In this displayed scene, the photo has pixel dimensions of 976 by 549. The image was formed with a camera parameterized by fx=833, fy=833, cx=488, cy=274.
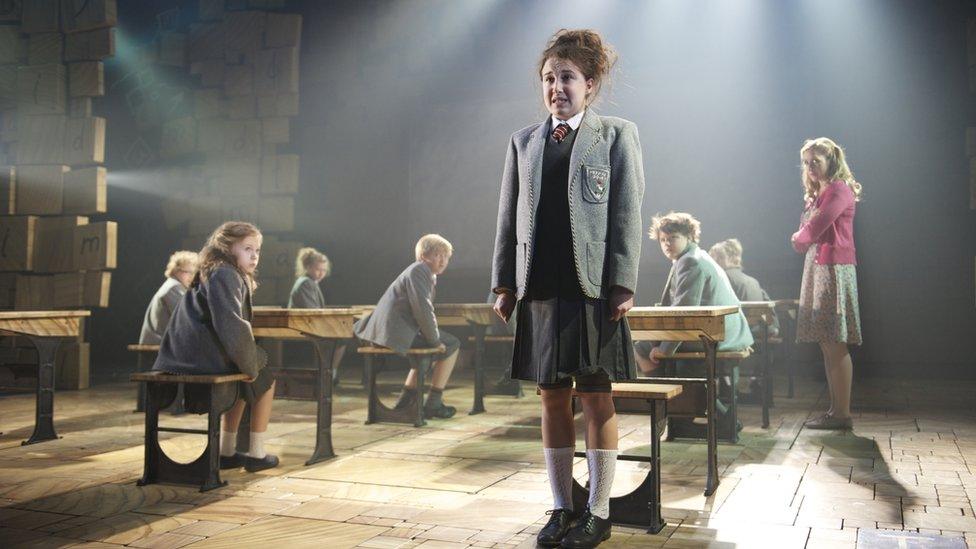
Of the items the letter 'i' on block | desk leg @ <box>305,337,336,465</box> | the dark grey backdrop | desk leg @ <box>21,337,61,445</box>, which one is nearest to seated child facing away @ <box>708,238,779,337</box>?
the dark grey backdrop

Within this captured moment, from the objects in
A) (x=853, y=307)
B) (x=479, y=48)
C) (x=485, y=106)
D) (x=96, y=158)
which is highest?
(x=479, y=48)

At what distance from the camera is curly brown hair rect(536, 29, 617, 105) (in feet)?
8.01

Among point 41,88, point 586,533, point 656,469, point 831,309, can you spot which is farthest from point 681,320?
point 41,88

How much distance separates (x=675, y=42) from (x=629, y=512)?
6676 millimetres

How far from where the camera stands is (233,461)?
3672 mm

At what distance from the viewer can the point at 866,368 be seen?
304 inches

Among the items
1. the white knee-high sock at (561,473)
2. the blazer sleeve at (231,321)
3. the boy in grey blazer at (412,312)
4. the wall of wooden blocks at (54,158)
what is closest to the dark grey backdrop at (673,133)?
the wall of wooden blocks at (54,158)

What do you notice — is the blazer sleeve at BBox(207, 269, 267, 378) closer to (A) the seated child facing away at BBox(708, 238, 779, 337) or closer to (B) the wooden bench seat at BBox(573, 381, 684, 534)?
(B) the wooden bench seat at BBox(573, 381, 684, 534)

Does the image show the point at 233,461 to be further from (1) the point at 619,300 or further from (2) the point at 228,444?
(1) the point at 619,300

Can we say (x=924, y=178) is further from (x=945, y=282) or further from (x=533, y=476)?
(x=533, y=476)

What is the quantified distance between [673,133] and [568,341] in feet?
21.3

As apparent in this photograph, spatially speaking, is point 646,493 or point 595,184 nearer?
point 595,184

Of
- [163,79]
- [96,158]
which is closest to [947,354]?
[96,158]

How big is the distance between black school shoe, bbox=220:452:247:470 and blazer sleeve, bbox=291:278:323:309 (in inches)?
114
